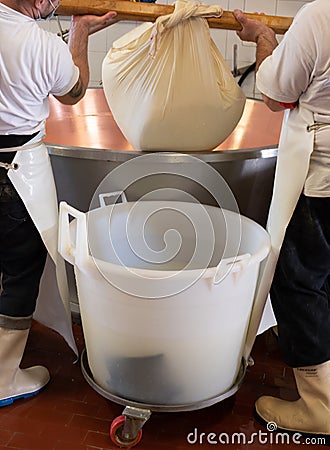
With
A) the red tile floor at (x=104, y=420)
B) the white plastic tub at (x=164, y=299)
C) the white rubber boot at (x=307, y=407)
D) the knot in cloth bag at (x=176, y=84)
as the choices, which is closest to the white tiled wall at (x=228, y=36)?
the knot in cloth bag at (x=176, y=84)

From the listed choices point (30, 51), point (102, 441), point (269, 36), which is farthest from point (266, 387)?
point (30, 51)

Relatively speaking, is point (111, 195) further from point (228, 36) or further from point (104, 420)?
point (228, 36)

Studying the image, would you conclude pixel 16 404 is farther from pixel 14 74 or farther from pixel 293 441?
pixel 14 74

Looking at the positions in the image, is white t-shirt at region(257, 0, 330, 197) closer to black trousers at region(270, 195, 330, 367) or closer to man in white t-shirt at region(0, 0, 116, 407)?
black trousers at region(270, 195, 330, 367)

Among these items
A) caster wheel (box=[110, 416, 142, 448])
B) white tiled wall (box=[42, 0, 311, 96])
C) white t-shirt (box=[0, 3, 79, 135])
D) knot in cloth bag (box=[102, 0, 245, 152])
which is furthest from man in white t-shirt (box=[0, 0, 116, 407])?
white tiled wall (box=[42, 0, 311, 96])

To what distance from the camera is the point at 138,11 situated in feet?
4.39

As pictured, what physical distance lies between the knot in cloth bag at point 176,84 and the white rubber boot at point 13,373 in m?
0.59

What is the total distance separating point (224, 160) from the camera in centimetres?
143

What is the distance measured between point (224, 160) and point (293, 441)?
2.32ft

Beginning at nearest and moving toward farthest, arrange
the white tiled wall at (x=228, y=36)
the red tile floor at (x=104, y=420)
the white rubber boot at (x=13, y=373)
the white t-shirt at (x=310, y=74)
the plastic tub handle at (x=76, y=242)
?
the white t-shirt at (x=310, y=74), the plastic tub handle at (x=76, y=242), the red tile floor at (x=104, y=420), the white rubber boot at (x=13, y=373), the white tiled wall at (x=228, y=36)

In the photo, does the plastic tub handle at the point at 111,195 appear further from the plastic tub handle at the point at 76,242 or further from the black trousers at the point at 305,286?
the black trousers at the point at 305,286

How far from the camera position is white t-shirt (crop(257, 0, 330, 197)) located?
103 cm

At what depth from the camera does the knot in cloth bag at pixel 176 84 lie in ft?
4.37

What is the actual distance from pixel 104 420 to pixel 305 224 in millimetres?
663
